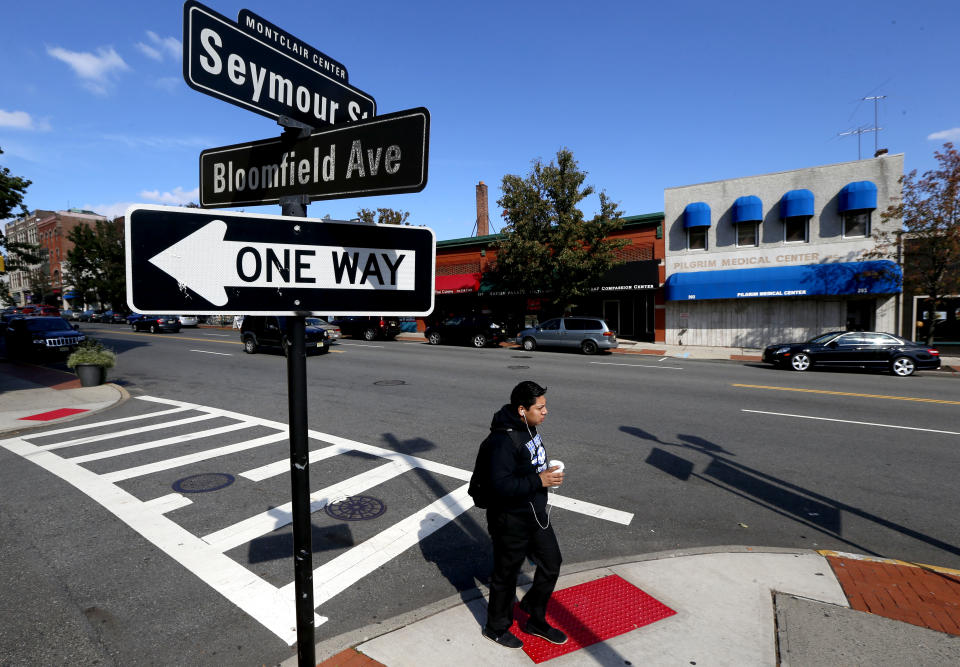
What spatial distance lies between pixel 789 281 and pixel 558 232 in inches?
406

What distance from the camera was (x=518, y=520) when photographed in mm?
3432

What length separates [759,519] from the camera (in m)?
5.43

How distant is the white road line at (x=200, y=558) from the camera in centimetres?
384

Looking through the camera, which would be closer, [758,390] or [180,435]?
[180,435]

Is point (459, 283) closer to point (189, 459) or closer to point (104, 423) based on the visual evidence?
point (104, 423)

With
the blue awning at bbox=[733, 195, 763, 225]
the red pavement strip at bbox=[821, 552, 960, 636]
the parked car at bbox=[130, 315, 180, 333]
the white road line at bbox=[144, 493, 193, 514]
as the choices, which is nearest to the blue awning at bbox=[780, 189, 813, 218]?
the blue awning at bbox=[733, 195, 763, 225]

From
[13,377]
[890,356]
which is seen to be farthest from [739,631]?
[13,377]

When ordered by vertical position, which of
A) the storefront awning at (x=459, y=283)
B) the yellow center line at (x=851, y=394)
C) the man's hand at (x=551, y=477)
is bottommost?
the yellow center line at (x=851, y=394)

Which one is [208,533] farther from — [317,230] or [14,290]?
[14,290]

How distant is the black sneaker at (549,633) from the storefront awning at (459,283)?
28959mm

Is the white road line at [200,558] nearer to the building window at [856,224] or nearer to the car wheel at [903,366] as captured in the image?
the car wheel at [903,366]

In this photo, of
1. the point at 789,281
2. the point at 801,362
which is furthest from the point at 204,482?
the point at 789,281

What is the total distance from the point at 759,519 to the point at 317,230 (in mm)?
5386

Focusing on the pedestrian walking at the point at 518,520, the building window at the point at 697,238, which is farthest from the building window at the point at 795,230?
the pedestrian walking at the point at 518,520
